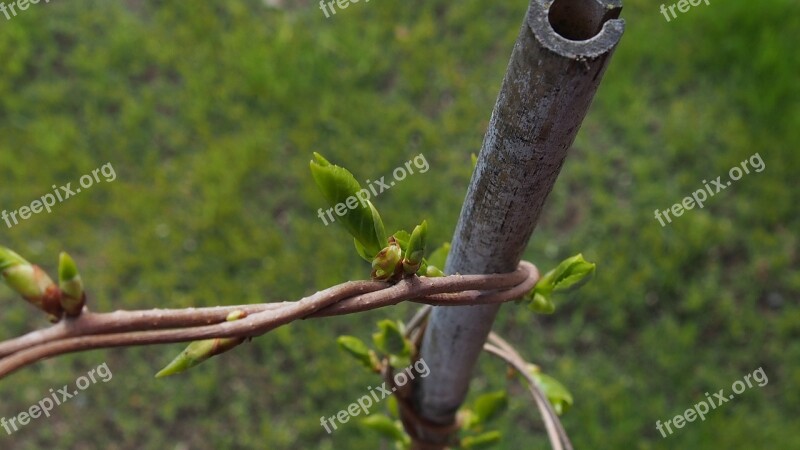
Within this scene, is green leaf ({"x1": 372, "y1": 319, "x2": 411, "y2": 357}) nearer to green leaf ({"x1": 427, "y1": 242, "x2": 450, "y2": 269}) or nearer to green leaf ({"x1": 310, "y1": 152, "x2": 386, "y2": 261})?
green leaf ({"x1": 427, "y1": 242, "x2": 450, "y2": 269})

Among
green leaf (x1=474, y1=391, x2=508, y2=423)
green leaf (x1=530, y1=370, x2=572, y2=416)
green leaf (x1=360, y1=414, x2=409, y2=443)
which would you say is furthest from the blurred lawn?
green leaf (x1=530, y1=370, x2=572, y2=416)

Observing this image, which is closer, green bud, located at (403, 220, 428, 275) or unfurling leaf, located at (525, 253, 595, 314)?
green bud, located at (403, 220, 428, 275)

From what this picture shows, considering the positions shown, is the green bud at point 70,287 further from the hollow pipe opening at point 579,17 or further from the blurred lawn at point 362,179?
the blurred lawn at point 362,179

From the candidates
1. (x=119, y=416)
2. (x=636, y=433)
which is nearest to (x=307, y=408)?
(x=119, y=416)

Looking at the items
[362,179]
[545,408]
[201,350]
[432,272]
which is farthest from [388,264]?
[362,179]

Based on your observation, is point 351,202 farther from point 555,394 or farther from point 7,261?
point 555,394

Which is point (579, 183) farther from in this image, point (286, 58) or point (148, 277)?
point (148, 277)
